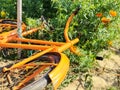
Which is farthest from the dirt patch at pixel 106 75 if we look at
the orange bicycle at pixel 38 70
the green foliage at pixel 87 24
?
Result: the orange bicycle at pixel 38 70

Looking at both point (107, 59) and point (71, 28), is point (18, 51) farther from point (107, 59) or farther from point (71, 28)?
point (107, 59)

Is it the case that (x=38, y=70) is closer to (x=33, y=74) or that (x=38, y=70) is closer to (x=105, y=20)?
(x=33, y=74)

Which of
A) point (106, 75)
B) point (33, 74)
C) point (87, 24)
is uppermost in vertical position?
point (87, 24)

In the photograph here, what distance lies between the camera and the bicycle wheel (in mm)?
2492

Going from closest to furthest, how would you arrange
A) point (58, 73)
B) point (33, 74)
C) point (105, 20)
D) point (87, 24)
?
point (58, 73) < point (33, 74) < point (105, 20) < point (87, 24)

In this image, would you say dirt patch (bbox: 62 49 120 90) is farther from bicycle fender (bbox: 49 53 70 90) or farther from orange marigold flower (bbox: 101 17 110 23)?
bicycle fender (bbox: 49 53 70 90)

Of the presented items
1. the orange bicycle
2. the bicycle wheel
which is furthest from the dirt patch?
the bicycle wheel

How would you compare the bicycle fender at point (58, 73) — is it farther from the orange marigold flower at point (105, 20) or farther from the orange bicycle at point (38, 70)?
the orange marigold flower at point (105, 20)

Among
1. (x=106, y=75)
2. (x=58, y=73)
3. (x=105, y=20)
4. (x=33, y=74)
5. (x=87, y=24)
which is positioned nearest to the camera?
(x=58, y=73)

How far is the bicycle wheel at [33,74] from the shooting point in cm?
249

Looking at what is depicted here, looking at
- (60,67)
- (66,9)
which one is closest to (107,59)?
(66,9)

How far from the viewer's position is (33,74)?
109 inches

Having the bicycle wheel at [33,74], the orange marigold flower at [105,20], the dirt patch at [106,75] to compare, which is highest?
the orange marigold flower at [105,20]

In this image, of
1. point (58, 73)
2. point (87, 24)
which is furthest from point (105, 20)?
point (58, 73)
